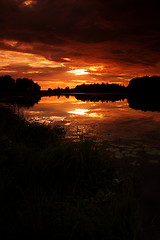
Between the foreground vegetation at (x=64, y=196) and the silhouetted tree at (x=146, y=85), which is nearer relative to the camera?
the foreground vegetation at (x=64, y=196)

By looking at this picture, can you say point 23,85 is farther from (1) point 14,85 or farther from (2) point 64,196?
(2) point 64,196

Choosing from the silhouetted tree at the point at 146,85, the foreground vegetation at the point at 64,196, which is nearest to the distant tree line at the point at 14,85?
the silhouetted tree at the point at 146,85

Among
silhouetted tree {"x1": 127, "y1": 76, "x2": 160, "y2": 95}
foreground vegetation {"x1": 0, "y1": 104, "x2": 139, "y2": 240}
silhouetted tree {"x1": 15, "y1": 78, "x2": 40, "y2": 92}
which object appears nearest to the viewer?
foreground vegetation {"x1": 0, "y1": 104, "x2": 139, "y2": 240}

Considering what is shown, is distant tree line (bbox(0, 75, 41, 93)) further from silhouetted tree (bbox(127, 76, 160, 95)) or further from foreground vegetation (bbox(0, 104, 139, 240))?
foreground vegetation (bbox(0, 104, 139, 240))

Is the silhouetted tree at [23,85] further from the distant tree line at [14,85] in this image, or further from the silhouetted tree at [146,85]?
the silhouetted tree at [146,85]

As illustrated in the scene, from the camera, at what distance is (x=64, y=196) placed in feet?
18.7

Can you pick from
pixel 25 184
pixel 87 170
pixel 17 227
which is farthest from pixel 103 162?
pixel 17 227

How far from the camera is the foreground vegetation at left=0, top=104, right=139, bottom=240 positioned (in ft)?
13.2

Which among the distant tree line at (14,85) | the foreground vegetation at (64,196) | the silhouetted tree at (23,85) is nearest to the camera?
the foreground vegetation at (64,196)

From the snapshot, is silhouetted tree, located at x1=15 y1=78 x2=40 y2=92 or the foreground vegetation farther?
silhouetted tree, located at x1=15 y1=78 x2=40 y2=92

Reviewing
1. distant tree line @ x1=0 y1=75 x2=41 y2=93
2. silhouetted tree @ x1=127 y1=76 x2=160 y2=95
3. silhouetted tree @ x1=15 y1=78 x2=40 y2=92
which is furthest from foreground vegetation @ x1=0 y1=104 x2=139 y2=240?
silhouetted tree @ x1=15 y1=78 x2=40 y2=92

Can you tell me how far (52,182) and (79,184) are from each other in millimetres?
922

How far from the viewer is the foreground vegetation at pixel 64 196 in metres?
4.02

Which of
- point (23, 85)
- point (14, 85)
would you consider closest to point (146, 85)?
point (23, 85)
